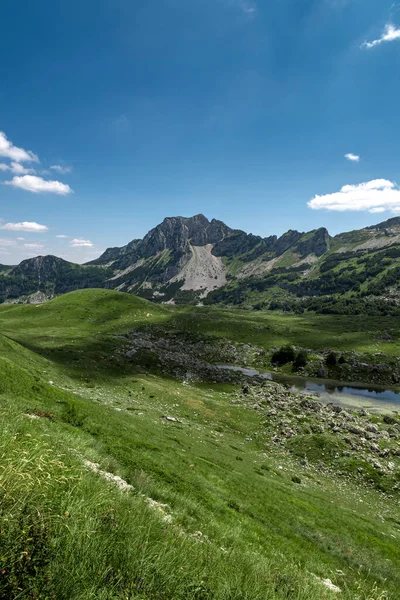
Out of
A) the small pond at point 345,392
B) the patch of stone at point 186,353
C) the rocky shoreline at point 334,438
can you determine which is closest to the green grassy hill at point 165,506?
the rocky shoreline at point 334,438

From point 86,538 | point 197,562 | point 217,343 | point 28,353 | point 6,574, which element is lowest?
point 217,343

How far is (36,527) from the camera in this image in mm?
3971

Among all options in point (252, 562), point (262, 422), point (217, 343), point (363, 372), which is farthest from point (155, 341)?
point (252, 562)

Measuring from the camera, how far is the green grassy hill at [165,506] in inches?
162

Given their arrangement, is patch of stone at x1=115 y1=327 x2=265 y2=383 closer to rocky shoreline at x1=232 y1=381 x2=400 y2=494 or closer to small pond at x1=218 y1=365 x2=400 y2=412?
small pond at x1=218 y1=365 x2=400 y2=412

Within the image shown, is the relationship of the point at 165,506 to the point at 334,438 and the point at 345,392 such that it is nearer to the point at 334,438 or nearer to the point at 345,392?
the point at 334,438

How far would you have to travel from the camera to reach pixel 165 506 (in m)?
10.8

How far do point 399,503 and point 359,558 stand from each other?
20.1 meters

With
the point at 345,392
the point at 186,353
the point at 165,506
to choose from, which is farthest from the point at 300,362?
the point at 165,506

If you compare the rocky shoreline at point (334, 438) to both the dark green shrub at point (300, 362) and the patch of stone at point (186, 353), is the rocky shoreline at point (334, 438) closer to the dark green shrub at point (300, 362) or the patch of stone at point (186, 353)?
the patch of stone at point (186, 353)

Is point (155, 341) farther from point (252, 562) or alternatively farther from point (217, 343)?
point (252, 562)

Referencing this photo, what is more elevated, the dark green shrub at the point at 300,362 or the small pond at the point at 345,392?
the dark green shrub at the point at 300,362

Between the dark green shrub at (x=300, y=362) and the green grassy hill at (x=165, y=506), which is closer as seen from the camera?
the green grassy hill at (x=165, y=506)

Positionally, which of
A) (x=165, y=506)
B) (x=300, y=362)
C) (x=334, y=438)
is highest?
(x=165, y=506)
